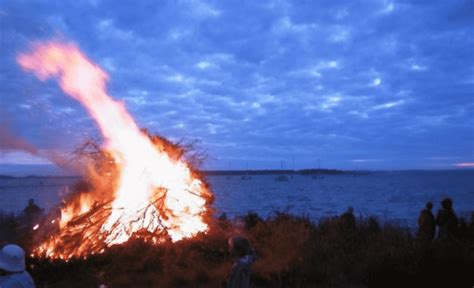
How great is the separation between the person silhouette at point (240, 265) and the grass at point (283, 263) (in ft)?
10.7

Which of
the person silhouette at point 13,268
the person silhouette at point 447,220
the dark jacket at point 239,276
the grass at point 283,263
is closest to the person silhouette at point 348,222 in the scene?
the grass at point 283,263

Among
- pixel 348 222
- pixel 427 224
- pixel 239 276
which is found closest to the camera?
pixel 239 276

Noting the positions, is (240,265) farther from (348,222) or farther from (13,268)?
(348,222)

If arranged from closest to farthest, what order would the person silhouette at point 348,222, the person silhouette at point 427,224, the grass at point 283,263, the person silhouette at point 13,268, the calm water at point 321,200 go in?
1. the person silhouette at point 13,268
2. the grass at point 283,263
3. the person silhouette at point 427,224
4. the person silhouette at point 348,222
5. the calm water at point 321,200

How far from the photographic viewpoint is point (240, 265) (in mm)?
5750

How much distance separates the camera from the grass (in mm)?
8906

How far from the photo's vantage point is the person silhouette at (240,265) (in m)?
5.73

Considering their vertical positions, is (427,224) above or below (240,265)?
below

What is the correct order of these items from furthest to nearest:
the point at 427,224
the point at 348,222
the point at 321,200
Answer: the point at 321,200
the point at 348,222
the point at 427,224

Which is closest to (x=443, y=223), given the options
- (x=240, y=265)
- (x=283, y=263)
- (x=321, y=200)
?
(x=283, y=263)

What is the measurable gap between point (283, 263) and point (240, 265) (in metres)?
3.97

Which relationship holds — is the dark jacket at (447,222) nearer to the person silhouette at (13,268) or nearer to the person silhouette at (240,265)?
the person silhouette at (240,265)

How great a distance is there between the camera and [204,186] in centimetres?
1330

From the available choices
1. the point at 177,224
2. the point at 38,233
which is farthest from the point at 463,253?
the point at 38,233
